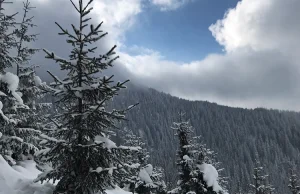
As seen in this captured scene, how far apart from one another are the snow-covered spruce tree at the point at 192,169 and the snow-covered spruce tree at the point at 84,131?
13.8 meters

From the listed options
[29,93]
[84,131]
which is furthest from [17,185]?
[29,93]

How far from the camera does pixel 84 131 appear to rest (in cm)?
1062

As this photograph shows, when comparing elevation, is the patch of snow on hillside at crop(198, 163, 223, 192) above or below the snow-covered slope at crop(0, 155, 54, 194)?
above

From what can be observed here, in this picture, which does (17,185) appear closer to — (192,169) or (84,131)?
(84,131)

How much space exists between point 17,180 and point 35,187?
114cm

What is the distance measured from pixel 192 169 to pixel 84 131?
49.5 ft

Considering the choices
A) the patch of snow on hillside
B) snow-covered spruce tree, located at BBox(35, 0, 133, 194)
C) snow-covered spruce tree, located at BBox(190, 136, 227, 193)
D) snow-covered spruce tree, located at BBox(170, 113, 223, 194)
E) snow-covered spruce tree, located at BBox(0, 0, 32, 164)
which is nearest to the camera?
snow-covered spruce tree, located at BBox(35, 0, 133, 194)

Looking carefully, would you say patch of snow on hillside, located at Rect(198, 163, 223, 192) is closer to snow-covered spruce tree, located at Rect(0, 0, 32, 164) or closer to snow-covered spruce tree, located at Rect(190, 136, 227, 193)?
snow-covered spruce tree, located at Rect(190, 136, 227, 193)

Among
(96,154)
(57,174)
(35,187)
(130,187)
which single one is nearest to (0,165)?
(35,187)

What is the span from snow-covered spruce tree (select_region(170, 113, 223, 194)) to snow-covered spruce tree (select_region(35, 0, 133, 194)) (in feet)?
45.2

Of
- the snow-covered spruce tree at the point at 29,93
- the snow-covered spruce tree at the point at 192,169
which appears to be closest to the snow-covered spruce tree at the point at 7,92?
the snow-covered spruce tree at the point at 29,93

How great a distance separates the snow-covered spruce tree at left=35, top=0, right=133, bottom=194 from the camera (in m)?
10.4

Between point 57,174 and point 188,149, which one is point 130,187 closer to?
point 188,149

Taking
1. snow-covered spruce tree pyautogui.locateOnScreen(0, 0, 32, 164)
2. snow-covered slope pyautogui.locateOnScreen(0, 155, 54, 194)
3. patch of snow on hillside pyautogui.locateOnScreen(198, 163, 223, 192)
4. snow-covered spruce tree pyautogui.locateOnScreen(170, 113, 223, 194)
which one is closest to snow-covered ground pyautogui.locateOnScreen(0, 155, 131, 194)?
snow-covered slope pyautogui.locateOnScreen(0, 155, 54, 194)
